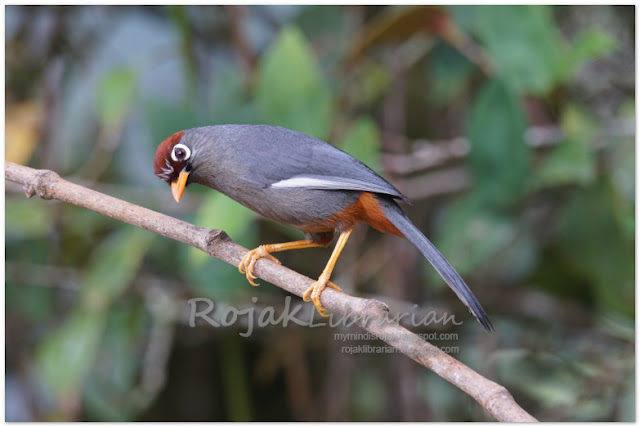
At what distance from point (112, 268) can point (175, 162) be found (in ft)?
4.63

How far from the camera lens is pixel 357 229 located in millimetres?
3189

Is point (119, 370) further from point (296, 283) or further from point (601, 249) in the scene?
point (601, 249)

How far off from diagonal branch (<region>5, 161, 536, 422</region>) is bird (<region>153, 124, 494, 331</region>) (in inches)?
3.7

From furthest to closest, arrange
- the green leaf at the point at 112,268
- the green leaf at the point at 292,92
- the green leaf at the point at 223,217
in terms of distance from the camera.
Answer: the green leaf at the point at 112,268 → the green leaf at the point at 292,92 → the green leaf at the point at 223,217

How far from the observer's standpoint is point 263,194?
167 centimetres

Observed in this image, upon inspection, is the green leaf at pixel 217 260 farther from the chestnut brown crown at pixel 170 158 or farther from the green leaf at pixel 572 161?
the green leaf at pixel 572 161

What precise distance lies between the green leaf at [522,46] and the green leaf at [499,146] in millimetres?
79

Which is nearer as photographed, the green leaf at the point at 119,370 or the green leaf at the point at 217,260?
the green leaf at the point at 217,260

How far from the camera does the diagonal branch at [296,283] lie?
1254 mm

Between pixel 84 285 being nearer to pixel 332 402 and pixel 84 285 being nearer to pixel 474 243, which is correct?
pixel 332 402

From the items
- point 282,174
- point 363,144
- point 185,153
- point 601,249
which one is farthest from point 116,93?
point 601,249

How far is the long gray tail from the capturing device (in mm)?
1345

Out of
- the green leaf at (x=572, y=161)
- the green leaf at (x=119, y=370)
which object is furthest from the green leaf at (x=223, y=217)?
the green leaf at (x=572, y=161)

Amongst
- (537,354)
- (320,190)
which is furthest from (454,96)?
(320,190)
